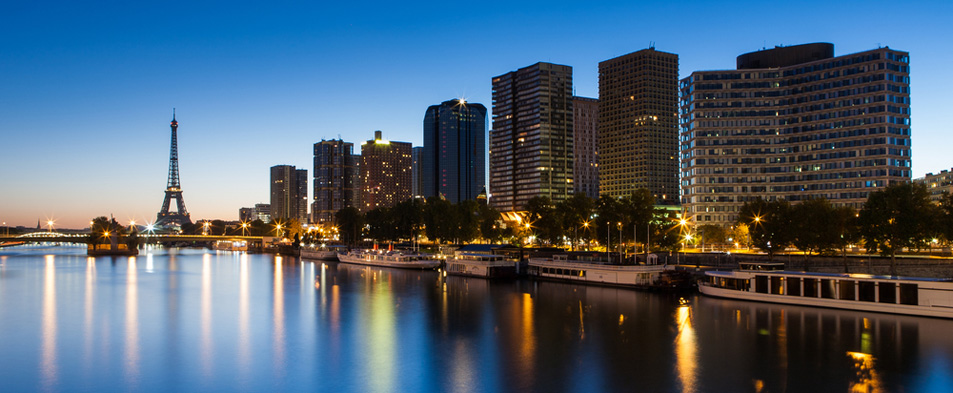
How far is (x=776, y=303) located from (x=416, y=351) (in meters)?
37.5

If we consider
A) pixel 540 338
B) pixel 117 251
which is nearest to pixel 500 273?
pixel 540 338

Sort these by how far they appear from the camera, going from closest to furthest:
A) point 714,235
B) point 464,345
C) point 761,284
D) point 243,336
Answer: point 464,345 → point 243,336 → point 761,284 → point 714,235

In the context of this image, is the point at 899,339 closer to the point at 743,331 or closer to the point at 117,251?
the point at 743,331

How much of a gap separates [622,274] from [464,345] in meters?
37.0

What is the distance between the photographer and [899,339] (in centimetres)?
4156

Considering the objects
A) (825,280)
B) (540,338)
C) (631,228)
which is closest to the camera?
(540,338)

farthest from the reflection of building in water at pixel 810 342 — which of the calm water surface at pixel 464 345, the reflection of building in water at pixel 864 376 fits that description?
the calm water surface at pixel 464 345

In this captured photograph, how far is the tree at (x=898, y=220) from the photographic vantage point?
6969 cm

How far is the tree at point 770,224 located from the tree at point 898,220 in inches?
380

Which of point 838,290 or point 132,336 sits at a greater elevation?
point 838,290

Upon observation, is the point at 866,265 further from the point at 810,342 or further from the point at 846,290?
the point at 810,342

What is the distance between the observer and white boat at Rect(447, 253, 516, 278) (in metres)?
91.2

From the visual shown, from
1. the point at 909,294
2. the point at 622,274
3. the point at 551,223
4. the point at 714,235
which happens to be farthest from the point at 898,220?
the point at 551,223

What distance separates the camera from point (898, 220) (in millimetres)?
70125
